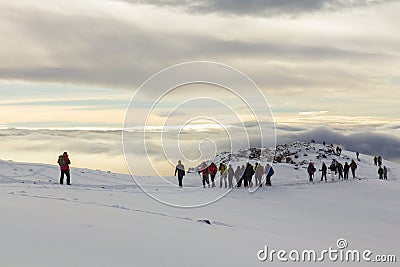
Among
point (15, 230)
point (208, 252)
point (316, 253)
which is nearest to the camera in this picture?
point (15, 230)

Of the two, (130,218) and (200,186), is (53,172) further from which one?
(130,218)

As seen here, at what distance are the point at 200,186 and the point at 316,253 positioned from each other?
2059cm

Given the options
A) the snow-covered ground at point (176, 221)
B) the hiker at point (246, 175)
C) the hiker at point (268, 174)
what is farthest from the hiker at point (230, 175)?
the hiker at point (268, 174)

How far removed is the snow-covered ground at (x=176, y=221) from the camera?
9.98m

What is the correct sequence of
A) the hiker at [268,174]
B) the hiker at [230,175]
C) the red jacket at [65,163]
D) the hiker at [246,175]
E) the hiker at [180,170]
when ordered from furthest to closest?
the hiker at [268,174], the hiker at [246,175], the hiker at [230,175], the hiker at [180,170], the red jacket at [65,163]

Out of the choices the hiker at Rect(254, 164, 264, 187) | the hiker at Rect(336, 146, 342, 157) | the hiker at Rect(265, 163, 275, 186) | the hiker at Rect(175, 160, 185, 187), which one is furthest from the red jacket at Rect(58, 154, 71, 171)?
→ the hiker at Rect(336, 146, 342, 157)

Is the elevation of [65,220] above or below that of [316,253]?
above

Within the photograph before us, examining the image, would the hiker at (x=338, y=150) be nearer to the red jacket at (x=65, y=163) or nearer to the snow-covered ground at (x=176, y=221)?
the snow-covered ground at (x=176, y=221)

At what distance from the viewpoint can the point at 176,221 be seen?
16078 millimetres

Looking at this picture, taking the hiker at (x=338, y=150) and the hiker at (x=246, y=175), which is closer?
the hiker at (x=246, y=175)

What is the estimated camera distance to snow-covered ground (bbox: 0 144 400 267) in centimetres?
998

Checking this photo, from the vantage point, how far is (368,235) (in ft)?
72.2

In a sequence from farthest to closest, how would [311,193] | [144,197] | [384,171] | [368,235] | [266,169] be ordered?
[384,171] < [266,169] < [311,193] < [144,197] < [368,235]

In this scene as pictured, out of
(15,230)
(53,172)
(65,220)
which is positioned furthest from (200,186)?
(15,230)
